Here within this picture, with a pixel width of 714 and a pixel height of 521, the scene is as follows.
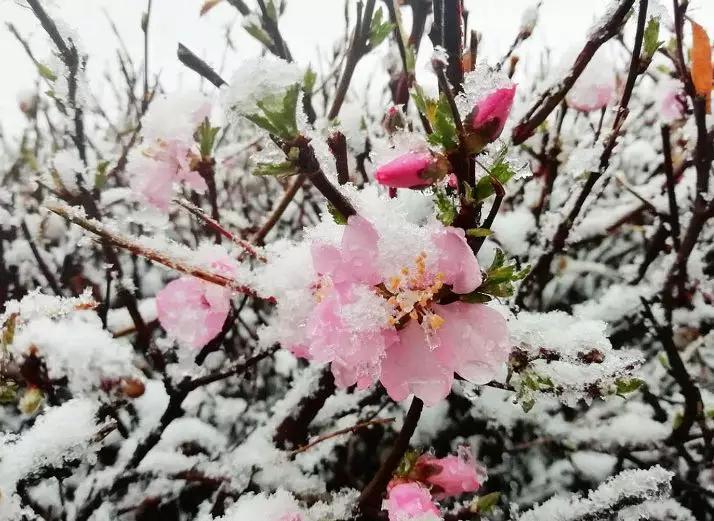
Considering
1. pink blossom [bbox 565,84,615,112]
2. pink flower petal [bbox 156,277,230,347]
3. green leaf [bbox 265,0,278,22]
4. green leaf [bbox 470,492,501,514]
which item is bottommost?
green leaf [bbox 470,492,501,514]

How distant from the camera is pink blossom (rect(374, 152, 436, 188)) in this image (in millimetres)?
518

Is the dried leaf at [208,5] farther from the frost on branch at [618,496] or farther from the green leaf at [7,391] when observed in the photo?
the frost on branch at [618,496]

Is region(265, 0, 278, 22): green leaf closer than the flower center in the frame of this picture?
No

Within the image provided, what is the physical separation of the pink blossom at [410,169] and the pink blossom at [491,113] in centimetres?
6

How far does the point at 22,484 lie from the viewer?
856 millimetres

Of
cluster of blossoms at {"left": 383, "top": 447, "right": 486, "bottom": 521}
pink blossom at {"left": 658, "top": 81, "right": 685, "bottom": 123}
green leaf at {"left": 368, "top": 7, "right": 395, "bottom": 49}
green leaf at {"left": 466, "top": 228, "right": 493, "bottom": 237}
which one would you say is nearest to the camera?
green leaf at {"left": 466, "top": 228, "right": 493, "bottom": 237}

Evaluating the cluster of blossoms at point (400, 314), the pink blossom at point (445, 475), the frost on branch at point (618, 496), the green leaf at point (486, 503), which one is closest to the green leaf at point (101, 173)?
the cluster of blossoms at point (400, 314)

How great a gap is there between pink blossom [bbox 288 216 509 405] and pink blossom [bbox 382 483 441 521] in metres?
0.23

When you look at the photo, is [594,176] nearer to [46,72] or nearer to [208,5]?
[208,5]

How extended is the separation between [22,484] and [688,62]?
1690mm

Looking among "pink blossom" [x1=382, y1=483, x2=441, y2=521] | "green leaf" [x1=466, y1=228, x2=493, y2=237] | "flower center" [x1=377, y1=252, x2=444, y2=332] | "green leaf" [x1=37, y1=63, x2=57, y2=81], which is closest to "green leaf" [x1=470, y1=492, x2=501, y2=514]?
"pink blossom" [x1=382, y1=483, x2=441, y2=521]

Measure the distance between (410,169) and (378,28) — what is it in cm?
70

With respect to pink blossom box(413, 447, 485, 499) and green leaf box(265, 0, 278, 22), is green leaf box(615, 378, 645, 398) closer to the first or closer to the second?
pink blossom box(413, 447, 485, 499)

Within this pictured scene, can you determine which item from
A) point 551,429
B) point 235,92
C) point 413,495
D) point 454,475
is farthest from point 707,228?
point 235,92
